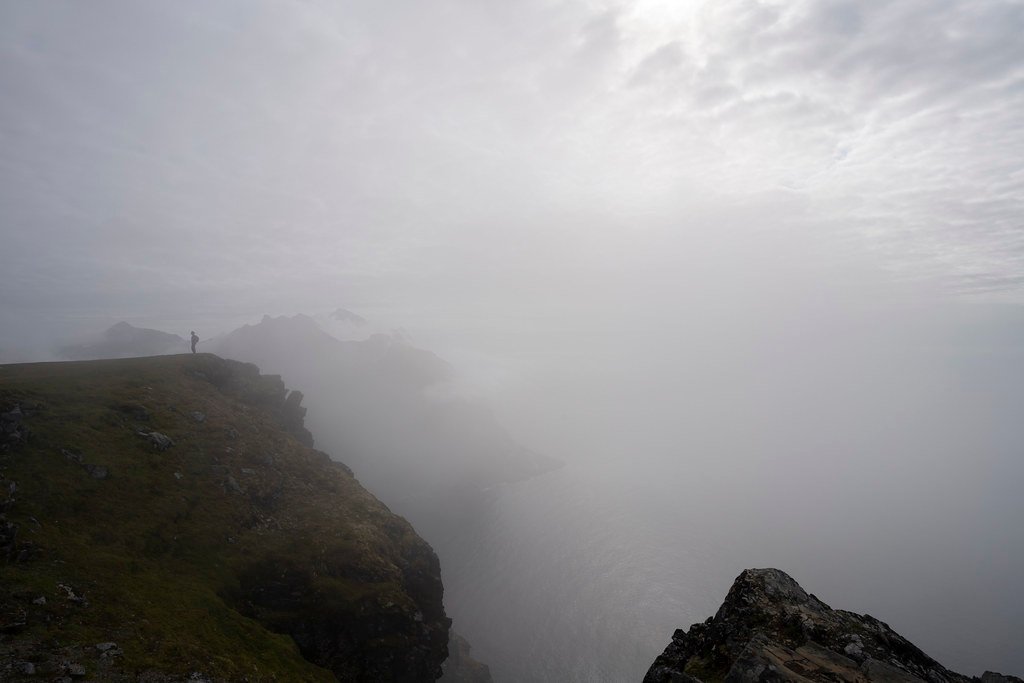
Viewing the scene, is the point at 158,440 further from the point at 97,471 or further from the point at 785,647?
the point at 785,647

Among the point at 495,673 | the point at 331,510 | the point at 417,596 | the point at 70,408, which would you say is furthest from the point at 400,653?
the point at 495,673

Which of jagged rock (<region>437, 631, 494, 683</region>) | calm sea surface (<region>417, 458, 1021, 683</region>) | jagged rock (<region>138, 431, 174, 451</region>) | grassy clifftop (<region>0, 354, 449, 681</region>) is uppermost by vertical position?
jagged rock (<region>138, 431, 174, 451</region>)

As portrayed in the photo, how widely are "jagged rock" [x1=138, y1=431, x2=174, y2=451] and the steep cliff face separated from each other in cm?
5522

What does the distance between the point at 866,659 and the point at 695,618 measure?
148 meters

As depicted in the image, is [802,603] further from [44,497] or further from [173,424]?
[173,424]

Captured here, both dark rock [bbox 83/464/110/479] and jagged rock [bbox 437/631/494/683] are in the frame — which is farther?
jagged rock [bbox 437/631/494/683]

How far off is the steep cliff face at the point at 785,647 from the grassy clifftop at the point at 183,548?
98.3ft

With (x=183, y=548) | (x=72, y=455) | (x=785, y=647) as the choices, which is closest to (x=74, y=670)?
(x=183, y=548)

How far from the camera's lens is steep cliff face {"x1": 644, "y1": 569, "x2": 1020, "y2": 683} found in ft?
52.4

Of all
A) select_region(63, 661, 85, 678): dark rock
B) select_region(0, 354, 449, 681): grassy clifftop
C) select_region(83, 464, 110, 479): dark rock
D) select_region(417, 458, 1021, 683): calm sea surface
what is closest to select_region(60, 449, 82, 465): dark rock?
select_region(0, 354, 449, 681): grassy clifftop

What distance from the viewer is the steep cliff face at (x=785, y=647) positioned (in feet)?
52.4

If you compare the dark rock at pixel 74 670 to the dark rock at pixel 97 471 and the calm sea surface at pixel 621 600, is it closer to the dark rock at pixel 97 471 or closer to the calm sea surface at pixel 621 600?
the dark rock at pixel 97 471

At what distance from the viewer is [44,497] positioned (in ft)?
116

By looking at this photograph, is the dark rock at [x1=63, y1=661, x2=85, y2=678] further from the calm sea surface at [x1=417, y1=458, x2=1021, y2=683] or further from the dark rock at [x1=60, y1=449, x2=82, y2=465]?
the calm sea surface at [x1=417, y1=458, x2=1021, y2=683]
